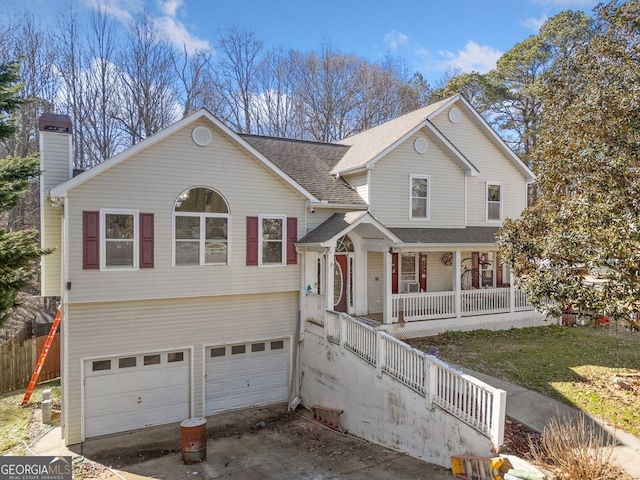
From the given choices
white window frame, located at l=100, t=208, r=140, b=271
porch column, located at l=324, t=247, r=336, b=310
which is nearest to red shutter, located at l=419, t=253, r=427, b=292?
porch column, located at l=324, t=247, r=336, b=310

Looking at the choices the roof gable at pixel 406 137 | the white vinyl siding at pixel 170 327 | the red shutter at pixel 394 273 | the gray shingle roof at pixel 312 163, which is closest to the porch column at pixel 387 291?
the red shutter at pixel 394 273

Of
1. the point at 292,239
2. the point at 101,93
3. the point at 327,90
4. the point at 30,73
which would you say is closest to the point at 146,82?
the point at 101,93

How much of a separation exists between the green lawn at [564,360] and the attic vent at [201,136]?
8.84 meters

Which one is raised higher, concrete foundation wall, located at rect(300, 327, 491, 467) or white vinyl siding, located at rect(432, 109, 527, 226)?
white vinyl siding, located at rect(432, 109, 527, 226)

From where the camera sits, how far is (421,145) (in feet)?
48.9

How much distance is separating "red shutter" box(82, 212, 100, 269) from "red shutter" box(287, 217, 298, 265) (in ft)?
17.1

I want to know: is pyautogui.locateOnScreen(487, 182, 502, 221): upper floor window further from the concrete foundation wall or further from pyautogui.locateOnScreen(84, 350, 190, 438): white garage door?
pyautogui.locateOnScreen(84, 350, 190, 438): white garage door

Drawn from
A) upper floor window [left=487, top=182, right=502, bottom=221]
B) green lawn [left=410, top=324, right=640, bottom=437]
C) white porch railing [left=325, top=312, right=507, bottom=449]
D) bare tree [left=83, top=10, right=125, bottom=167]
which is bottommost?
green lawn [left=410, top=324, right=640, bottom=437]

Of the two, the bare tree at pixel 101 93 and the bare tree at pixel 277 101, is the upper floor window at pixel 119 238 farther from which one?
the bare tree at pixel 277 101

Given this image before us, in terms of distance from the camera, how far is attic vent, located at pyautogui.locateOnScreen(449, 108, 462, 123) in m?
16.3

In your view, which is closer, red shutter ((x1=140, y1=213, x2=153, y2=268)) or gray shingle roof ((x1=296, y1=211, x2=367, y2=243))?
red shutter ((x1=140, y1=213, x2=153, y2=268))

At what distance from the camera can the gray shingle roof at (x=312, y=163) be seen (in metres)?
14.1

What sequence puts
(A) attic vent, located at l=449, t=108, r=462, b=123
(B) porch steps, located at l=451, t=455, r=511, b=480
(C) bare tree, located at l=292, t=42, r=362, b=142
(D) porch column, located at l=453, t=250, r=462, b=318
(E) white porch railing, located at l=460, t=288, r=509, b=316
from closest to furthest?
(B) porch steps, located at l=451, t=455, r=511, b=480, (D) porch column, located at l=453, t=250, r=462, b=318, (E) white porch railing, located at l=460, t=288, r=509, b=316, (A) attic vent, located at l=449, t=108, r=462, b=123, (C) bare tree, located at l=292, t=42, r=362, b=142

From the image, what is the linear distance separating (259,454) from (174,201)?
6783 mm
